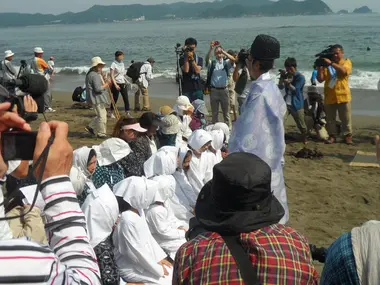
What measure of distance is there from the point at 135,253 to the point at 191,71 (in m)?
5.49

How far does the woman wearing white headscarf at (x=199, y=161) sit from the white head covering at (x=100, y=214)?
192cm

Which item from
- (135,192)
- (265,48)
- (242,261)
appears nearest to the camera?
(242,261)

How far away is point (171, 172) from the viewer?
5102mm

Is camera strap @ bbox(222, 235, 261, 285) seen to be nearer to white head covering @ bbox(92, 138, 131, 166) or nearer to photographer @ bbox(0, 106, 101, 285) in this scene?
photographer @ bbox(0, 106, 101, 285)

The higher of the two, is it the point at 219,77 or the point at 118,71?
the point at 219,77

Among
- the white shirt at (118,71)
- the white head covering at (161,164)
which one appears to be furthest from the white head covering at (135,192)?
the white shirt at (118,71)

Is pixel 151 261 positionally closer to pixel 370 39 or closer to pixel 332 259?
pixel 332 259

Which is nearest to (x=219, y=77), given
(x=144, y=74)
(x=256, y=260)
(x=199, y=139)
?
(x=199, y=139)

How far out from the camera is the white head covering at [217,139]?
603cm

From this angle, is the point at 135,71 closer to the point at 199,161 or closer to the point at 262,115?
the point at 199,161

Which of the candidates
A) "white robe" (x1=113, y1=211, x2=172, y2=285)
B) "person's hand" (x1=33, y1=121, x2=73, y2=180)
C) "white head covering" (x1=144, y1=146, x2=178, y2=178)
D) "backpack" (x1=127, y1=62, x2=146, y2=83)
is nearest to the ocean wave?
"backpack" (x1=127, y1=62, x2=146, y2=83)

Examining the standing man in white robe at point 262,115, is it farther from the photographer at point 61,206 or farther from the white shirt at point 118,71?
the white shirt at point 118,71

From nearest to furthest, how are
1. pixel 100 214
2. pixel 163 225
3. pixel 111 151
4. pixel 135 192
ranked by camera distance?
pixel 100 214, pixel 135 192, pixel 163 225, pixel 111 151

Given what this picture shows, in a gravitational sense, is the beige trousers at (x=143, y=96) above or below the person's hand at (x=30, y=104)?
below
